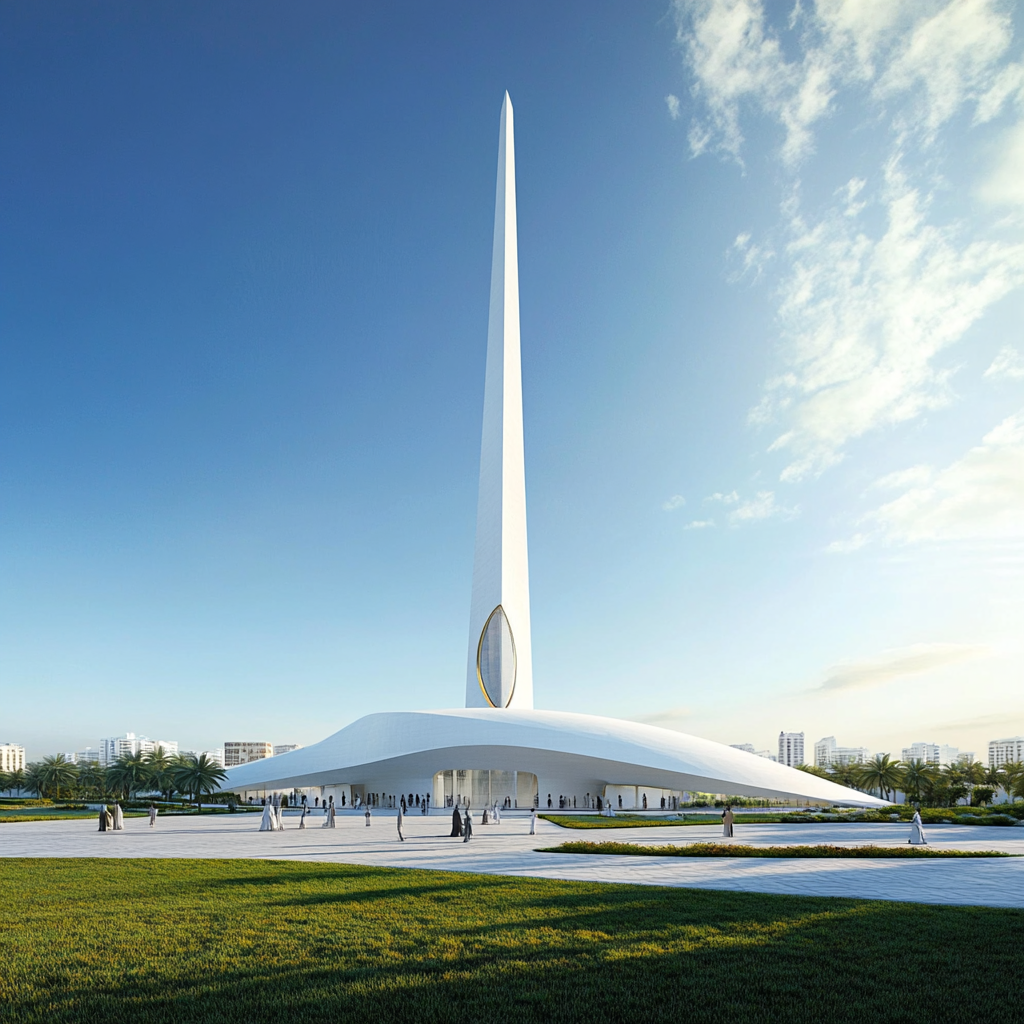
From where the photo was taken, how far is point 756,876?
15539 mm

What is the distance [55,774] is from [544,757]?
4787 cm

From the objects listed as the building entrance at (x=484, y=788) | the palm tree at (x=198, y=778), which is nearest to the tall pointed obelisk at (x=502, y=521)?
the building entrance at (x=484, y=788)

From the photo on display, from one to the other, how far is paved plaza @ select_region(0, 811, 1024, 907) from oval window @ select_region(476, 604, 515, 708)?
2212 centimetres

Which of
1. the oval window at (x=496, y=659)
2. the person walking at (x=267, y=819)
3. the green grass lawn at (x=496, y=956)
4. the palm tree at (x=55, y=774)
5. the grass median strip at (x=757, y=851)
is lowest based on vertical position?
the palm tree at (x=55, y=774)

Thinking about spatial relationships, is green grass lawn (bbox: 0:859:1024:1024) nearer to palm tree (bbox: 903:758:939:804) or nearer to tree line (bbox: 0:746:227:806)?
tree line (bbox: 0:746:227:806)

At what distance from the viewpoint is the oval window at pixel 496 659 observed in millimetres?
56906

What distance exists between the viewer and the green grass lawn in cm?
682

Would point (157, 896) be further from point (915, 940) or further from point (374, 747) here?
point (374, 747)

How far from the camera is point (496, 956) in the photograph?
852cm

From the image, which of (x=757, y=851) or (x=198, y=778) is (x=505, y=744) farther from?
(x=757, y=851)

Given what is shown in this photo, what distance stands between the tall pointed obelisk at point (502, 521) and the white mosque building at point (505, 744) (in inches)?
4.0

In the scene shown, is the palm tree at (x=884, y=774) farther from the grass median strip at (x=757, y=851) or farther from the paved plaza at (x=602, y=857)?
the grass median strip at (x=757, y=851)

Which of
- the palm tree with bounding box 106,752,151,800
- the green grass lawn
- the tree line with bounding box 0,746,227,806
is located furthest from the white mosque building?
the green grass lawn

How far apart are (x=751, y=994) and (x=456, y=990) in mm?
2667
